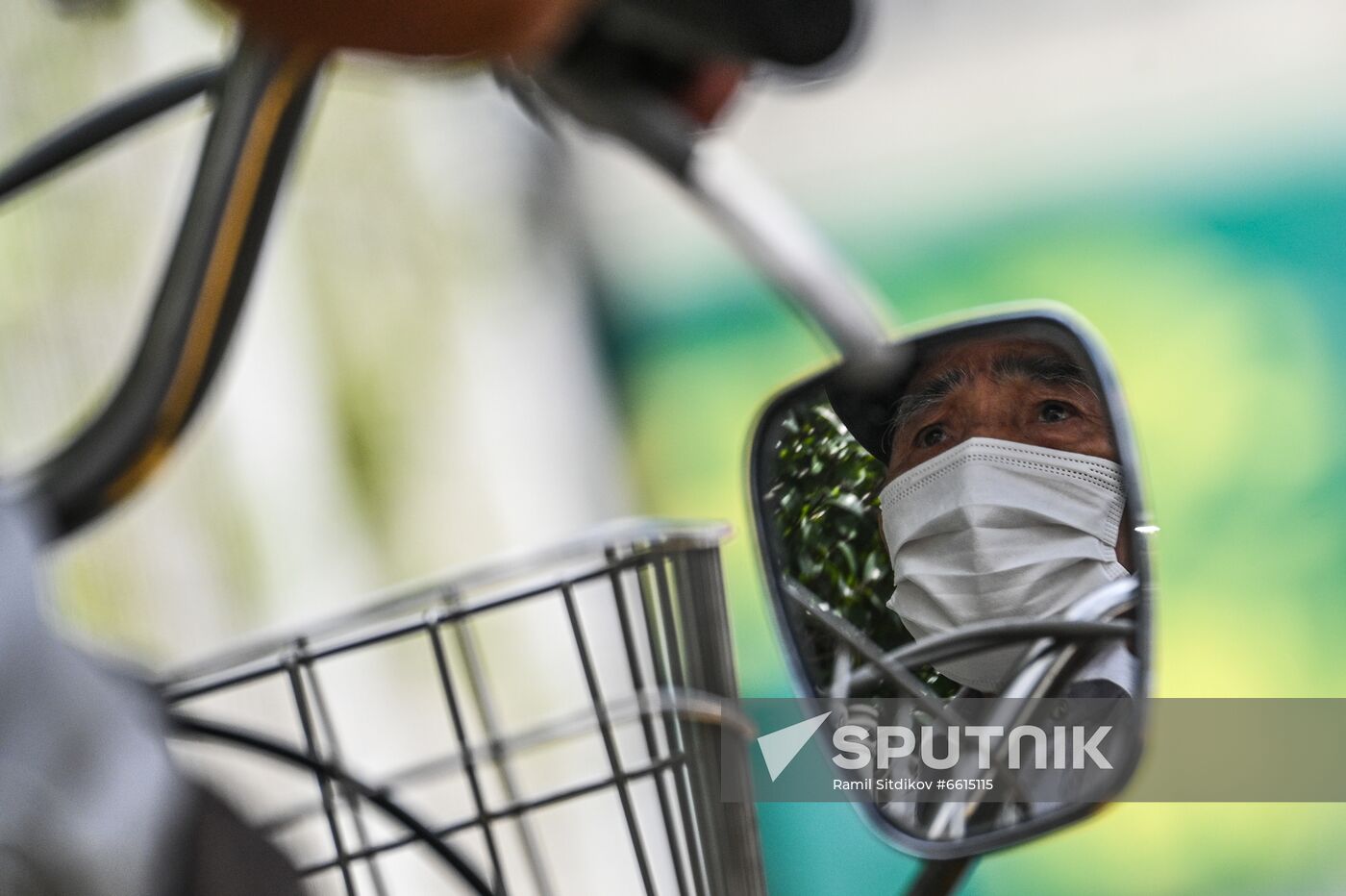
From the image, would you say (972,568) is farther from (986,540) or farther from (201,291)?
(201,291)

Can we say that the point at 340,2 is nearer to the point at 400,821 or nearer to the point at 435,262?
the point at 400,821

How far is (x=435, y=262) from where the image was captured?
107 cm

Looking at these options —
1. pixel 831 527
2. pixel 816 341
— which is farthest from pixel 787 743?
pixel 816 341

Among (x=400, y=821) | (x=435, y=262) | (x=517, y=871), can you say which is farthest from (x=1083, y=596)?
(x=435, y=262)

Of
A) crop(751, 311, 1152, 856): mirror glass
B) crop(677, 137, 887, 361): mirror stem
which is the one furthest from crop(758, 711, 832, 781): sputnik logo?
crop(677, 137, 887, 361): mirror stem

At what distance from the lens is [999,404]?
27 cm

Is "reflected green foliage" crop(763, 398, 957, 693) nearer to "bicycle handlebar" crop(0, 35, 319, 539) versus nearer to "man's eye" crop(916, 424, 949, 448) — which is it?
"man's eye" crop(916, 424, 949, 448)

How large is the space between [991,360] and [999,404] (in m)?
0.02

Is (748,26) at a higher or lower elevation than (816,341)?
higher

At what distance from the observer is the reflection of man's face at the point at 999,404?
263mm

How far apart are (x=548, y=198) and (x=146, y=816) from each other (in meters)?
1.15

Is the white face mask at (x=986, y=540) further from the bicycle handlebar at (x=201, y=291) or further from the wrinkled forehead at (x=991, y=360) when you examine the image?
the bicycle handlebar at (x=201, y=291)

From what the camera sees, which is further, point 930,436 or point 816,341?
point 816,341

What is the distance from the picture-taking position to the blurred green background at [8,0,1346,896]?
82 cm
